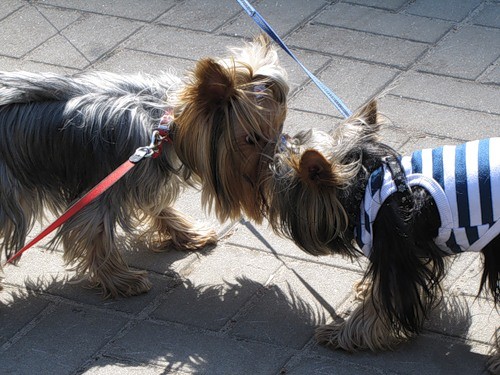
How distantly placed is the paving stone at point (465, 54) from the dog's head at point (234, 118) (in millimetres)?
2098

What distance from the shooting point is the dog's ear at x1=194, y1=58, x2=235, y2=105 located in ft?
10.9

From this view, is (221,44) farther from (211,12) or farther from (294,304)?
(294,304)

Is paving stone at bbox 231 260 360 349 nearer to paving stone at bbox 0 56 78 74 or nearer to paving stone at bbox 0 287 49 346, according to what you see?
paving stone at bbox 0 287 49 346

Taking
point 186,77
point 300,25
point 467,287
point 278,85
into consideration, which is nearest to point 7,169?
point 186,77

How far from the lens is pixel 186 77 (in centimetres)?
369

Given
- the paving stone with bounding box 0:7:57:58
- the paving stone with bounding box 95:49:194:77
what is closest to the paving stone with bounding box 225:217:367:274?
the paving stone with bounding box 95:49:194:77

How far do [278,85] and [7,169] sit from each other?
3.65 ft

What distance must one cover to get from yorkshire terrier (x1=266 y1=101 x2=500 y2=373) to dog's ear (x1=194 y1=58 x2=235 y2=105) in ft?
0.89

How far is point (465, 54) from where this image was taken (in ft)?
Answer: 18.3

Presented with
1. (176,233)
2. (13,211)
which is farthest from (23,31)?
(13,211)

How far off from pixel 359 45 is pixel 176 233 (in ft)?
6.68

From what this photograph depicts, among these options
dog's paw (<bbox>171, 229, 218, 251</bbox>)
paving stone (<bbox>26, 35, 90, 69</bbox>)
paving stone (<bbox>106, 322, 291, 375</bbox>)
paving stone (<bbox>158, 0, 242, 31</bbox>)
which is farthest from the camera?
paving stone (<bbox>158, 0, 242, 31</bbox>)

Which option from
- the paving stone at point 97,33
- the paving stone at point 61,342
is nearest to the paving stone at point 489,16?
the paving stone at point 97,33

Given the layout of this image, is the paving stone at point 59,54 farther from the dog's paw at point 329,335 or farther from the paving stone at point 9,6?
the dog's paw at point 329,335
